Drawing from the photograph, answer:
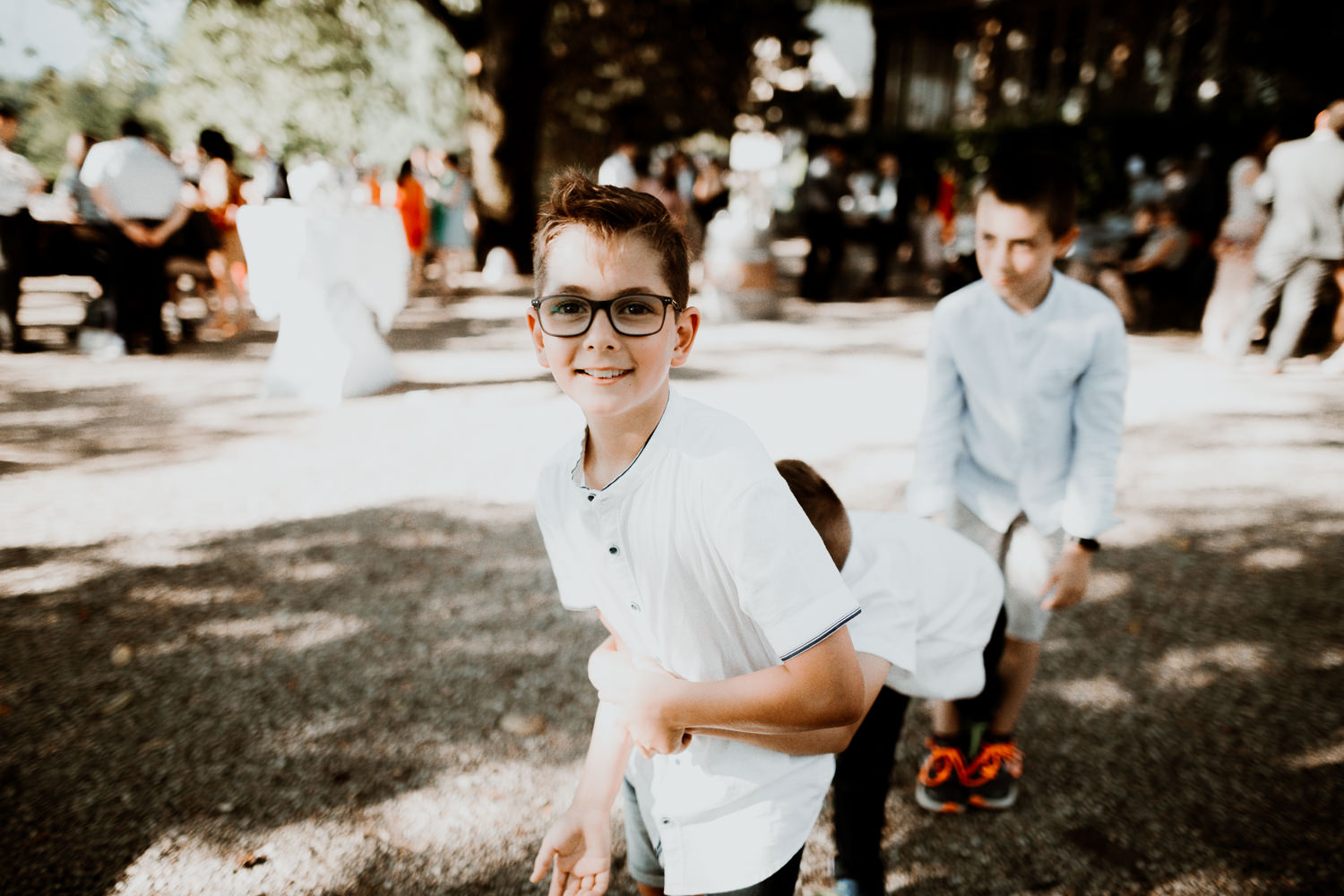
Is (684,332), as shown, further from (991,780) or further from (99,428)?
(99,428)

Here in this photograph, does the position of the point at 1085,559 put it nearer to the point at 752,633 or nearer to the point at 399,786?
the point at 752,633

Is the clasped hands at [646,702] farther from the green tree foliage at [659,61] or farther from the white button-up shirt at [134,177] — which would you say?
the green tree foliage at [659,61]

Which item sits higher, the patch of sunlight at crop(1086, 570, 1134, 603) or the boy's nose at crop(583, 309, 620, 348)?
the boy's nose at crop(583, 309, 620, 348)

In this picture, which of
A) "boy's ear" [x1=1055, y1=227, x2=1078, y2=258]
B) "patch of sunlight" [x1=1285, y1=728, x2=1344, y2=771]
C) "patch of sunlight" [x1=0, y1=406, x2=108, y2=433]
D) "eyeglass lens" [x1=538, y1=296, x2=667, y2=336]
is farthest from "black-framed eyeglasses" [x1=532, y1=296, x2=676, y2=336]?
"patch of sunlight" [x1=0, y1=406, x2=108, y2=433]

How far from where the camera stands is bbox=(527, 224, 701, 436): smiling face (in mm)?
1303

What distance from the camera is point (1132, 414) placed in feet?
22.0

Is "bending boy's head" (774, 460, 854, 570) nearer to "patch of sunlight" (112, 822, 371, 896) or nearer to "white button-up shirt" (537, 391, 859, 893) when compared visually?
"white button-up shirt" (537, 391, 859, 893)

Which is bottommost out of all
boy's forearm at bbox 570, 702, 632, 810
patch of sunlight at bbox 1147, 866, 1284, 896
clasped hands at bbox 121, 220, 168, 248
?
patch of sunlight at bbox 1147, 866, 1284, 896

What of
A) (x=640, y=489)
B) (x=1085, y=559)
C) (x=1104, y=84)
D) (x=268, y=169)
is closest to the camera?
(x=640, y=489)

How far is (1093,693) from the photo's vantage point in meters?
3.13

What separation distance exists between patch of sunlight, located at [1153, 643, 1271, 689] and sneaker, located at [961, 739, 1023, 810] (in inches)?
41.4

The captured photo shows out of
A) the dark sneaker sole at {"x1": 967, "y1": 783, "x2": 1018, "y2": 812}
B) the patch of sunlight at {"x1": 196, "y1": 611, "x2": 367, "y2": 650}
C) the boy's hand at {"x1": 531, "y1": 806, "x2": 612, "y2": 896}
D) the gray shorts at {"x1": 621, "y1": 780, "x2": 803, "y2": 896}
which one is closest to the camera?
the boy's hand at {"x1": 531, "y1": 806, "x2": 612, "y2": 896}

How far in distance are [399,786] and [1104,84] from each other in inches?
812

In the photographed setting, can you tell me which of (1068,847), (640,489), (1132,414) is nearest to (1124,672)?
(1068,847)
